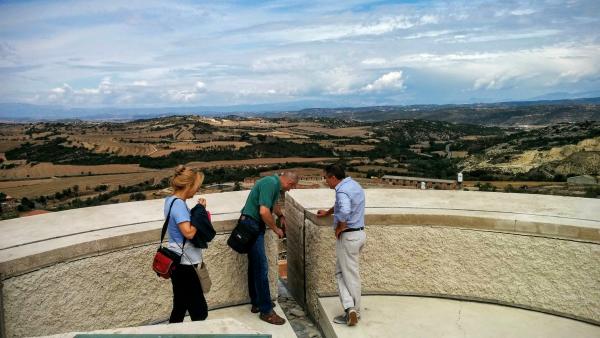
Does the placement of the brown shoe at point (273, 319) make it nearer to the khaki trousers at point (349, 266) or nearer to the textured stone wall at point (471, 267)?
the textured stone wall at point (471, 267)

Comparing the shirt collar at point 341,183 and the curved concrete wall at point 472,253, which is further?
the curved concrete wall at point 472,253

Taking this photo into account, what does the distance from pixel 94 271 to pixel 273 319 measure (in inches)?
63.8

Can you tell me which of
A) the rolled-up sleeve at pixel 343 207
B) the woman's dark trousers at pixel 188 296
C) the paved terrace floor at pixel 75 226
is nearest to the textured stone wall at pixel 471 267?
the rolled-up sleeve at pixel 343 207

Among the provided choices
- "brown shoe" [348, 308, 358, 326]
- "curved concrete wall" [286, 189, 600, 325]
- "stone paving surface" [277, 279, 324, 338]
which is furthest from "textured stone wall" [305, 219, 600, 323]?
"brown shoe" [348, 308, 358, 326]

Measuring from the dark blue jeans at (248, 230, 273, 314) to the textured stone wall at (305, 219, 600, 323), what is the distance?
0.56m

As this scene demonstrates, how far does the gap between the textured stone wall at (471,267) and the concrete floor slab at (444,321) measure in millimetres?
96

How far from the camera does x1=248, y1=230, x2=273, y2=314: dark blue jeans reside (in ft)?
15.5

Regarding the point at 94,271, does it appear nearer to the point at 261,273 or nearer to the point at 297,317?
the point at 261,273

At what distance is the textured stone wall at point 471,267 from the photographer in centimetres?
454

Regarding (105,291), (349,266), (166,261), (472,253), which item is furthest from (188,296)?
(472,253)

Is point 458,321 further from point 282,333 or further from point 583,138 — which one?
point 583,138

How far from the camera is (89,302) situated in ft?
13.6

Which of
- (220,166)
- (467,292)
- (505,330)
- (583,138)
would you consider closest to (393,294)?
(467,292)

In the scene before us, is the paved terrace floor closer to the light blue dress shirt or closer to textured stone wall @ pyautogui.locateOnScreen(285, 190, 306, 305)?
textured stone wall @ pyautogui.locateOnScreen(285, 190, 306, 305)
